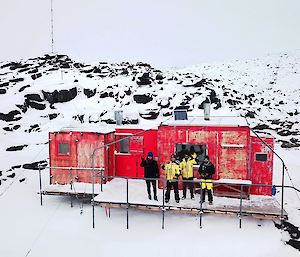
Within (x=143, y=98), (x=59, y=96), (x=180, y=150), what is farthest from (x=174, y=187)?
(x=59, y=96)

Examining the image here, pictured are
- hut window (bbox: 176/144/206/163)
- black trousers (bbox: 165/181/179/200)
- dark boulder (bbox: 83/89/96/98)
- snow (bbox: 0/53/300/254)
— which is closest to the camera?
snow (bbox: 0/53/300/254)

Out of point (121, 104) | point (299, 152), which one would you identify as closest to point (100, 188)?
point (299, 152)

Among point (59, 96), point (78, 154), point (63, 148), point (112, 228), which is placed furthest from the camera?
point (59, 96)

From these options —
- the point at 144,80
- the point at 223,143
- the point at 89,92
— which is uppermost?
the point at 144,80

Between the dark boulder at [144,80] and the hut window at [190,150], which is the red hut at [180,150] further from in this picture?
the dark boulder at [144,80]

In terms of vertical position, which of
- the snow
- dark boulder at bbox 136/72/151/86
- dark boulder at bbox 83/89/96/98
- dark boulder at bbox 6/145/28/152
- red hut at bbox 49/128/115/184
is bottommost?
the snow

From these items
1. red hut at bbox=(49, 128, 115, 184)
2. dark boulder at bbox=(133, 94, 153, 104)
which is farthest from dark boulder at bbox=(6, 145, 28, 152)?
dark boulder at bbox=(133, 94, 153, 104)

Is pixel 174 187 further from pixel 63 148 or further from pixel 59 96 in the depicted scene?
pixel 59 96

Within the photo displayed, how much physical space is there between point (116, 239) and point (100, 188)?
2722mm

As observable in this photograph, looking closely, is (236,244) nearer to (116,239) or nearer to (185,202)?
(185,202)

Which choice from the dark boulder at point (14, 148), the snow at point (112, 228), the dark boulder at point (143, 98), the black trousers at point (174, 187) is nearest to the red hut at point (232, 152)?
the snow at point (112, 228)

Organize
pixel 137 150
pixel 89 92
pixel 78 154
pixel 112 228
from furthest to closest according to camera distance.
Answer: pixel 89 92 → pixel 137 150 → pixel 78 154 → pixel 112 228

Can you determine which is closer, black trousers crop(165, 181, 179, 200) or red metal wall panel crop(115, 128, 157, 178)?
black trousers crop(165, 181, 179, 200)

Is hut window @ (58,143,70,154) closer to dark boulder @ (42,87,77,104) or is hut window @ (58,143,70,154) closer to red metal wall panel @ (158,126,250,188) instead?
red metal wall panel @ (158,126,250,188)
